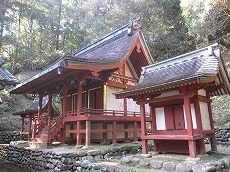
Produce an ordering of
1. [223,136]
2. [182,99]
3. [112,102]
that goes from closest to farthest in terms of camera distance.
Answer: [182,99] → [112,102] → [223,136]

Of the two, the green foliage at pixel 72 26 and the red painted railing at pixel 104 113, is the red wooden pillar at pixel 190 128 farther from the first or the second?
the green foliage at pixel 72 26

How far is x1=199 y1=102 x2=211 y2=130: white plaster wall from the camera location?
8.52 meters

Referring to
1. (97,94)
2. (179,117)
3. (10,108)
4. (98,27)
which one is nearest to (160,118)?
(179,117)

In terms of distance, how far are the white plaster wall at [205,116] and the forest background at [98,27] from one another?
21.2 ft

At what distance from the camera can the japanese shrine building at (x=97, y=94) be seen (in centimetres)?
1055

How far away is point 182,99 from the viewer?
8.09 m

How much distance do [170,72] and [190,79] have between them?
7.61 ft

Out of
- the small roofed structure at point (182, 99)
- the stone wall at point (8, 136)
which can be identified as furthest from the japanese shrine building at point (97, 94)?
the stone wall at point (8, 136)

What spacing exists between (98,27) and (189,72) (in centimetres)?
2406

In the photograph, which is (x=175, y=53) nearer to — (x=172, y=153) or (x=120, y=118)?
(x=120, y=118)

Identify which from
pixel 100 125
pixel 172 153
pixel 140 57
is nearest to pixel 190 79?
pixel 172 153

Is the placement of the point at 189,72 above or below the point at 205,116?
above

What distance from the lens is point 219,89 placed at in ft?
29.3

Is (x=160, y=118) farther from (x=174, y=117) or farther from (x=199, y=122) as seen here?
(x=199, y=122)
